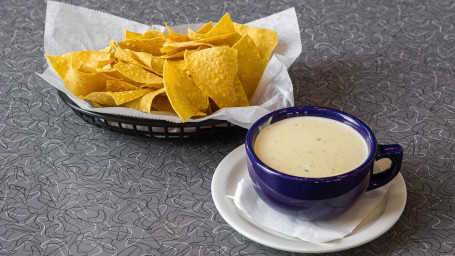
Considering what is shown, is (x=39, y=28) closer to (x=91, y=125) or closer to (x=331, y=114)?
(x=91, y=125)

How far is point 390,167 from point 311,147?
5.3 inches

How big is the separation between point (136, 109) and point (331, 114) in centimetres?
39

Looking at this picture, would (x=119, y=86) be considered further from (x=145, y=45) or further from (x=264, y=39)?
(x=264, y=39)

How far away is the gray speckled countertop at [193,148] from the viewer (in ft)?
3.38

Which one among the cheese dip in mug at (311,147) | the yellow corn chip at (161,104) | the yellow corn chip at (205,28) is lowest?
the yellow corn chip at (161,104)

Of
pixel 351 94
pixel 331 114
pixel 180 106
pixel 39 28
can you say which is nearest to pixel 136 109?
pixel 180 106

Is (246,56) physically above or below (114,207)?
above

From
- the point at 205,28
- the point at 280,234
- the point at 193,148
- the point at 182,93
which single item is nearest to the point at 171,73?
the point at 182,93

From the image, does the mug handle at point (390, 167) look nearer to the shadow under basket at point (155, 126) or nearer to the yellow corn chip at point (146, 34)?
the shadow under basket at point (155, 126)

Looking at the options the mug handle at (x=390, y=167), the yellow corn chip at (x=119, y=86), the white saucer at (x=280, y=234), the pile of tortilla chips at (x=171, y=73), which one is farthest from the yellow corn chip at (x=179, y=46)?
the mug handle at (x=390, y=167)

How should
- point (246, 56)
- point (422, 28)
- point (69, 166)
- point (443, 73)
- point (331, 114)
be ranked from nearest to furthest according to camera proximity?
point (331, 114)
point (69, 166)
point (246, 56)
point (443, 73)
point (422, 28)

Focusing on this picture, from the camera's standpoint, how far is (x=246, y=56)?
1331 mm

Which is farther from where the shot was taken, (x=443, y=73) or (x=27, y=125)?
(x=443, y=73)

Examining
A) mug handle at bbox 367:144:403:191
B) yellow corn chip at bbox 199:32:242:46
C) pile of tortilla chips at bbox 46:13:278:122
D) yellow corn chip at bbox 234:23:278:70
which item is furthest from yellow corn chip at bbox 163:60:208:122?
mug handle at bbox 367:144:403:191
